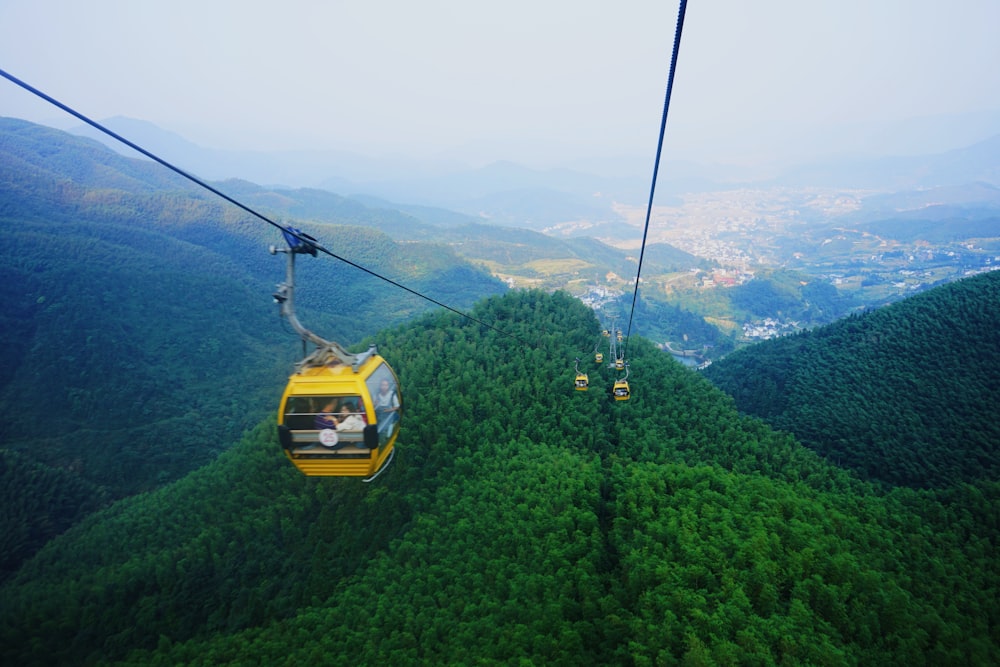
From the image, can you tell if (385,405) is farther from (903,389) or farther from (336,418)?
(903,389)

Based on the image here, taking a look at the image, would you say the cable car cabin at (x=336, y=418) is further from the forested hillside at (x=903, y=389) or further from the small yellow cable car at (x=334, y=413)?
the forested hillside at (x=903, y=389)

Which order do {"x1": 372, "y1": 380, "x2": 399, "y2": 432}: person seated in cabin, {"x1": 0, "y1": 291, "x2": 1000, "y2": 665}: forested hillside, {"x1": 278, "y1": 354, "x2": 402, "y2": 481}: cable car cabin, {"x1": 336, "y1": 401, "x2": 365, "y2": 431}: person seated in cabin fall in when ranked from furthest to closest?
1. {"x1": 0, "y1": 291, "x2": 1000, "y2": 665}: forested hillside
2. {"x1": 372, "y1": 380, "x2": 399, "y2": 432}: person seated in cabin
3. {"x1": 336, "y1": 401, "x2": 365, "y2": 431}: person seated in cabin
4. {"x1": 278, "y1": 354, "x2": 402, "y2": 481}: cable car cabin

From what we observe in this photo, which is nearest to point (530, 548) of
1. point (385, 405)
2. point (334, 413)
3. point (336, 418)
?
point (385, 405)


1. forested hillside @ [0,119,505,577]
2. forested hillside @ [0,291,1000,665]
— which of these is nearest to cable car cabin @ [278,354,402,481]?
forested hillside @ [0,291,1000,665]

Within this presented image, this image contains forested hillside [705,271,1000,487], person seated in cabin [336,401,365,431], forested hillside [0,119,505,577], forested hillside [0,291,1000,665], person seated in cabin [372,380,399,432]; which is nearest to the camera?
person seated in cabin [336,401,365,431]

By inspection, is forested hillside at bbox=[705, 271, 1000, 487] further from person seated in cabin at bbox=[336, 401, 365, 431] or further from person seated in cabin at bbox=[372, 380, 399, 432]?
person seated in cabin at bbox=[336, 401, 365, 431]

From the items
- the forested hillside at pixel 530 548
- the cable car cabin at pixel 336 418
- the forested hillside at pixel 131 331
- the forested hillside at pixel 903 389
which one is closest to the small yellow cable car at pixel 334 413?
the cable car cabin at pixel 336 418
